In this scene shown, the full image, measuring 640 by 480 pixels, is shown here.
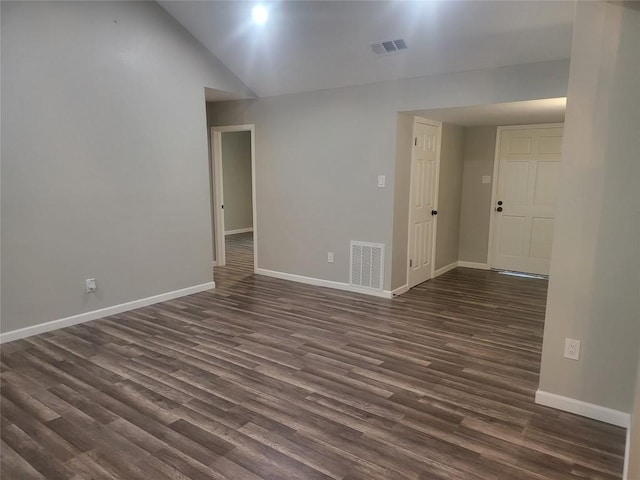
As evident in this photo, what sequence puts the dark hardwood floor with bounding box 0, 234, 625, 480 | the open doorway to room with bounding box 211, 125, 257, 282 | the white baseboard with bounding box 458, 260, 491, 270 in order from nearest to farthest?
the dark hardwood floor with bounding box 0, 234, 625, 480 → the white baseboard with bounding box 458, 260, 491, 270 → the open doorway to room with bounding box 211, 125, 257, 282

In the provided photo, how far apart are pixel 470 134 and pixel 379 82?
2305 millimetres

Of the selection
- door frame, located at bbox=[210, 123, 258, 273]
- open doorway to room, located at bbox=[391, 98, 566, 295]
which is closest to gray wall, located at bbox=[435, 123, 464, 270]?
open doorway to room, located at bbox=[391, 98, 566, 295]

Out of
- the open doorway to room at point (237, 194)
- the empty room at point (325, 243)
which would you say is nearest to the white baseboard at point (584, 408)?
the empty room at point (325, 243)

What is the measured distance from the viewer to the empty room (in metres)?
2.23

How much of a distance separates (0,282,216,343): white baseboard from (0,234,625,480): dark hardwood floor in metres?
0.12

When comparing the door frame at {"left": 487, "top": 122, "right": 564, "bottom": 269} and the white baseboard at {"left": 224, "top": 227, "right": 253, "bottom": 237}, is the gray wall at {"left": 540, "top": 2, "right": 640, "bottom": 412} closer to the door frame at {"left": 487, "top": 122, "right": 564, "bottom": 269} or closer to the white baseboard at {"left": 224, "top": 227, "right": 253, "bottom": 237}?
the door frame at {"left": 487, "top": 122, "right": 564, "bottom": 269}

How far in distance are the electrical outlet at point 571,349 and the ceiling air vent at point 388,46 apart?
287 centimetres

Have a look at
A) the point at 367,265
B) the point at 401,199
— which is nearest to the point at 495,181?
the point at 401,199

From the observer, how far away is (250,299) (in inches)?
188

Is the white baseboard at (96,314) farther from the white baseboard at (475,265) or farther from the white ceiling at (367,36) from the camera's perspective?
the white baseboard at (475,265)

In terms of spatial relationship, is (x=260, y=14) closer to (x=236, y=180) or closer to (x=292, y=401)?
(x=292, y=401)

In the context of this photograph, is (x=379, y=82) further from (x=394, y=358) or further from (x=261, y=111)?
(x=394, y=358)

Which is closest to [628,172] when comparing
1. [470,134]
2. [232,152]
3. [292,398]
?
[292,398]

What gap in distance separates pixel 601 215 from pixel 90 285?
13.9 feet
